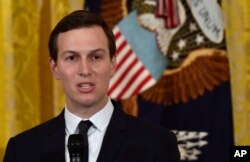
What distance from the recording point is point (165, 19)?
202 cm

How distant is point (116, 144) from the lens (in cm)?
131

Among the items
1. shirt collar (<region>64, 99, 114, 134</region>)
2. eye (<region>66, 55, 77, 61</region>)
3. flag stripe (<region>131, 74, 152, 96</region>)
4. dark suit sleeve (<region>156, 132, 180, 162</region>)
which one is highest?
eye (<region>66, 55, 77, 61</region>)

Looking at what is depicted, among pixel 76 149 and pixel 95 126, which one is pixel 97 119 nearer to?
pixel 95 126

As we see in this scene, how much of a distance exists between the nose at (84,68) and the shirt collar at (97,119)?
0.39ft

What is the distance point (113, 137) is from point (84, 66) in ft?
0.68

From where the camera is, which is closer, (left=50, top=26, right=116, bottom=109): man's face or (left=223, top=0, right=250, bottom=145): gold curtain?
(left=50, top=26, right=116, bottom=109): man's face

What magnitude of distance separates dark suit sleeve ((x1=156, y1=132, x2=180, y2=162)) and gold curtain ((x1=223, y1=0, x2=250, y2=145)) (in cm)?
67

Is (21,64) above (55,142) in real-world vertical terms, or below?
above

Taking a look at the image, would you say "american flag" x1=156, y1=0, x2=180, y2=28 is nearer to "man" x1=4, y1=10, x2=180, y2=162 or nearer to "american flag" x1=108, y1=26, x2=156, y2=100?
"american flag" x1=108, y1=26, x2=156, y2=100

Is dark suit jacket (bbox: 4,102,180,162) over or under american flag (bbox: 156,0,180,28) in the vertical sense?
under

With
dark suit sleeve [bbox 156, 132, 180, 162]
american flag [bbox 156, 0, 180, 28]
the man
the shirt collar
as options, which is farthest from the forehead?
american flag [bbox 156, 0, 180, 28]

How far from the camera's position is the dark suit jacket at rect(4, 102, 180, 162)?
1289mm

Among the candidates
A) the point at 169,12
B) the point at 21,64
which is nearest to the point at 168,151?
the point at 169,12

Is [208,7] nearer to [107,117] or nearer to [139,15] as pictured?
[139,15]
